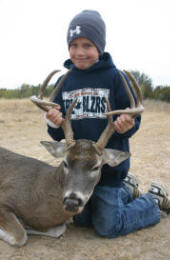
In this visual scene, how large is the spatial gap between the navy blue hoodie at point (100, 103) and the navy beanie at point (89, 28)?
0.91 ft

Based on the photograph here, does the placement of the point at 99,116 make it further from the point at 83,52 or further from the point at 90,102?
the point at 83,52

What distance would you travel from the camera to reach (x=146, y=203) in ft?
14.4

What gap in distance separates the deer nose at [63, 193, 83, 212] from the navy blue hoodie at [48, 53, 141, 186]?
1206mm

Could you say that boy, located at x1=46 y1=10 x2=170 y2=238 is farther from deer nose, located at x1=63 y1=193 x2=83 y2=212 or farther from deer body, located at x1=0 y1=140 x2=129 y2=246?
deer nose, located at x1=63 y1=193 x2=83 y2=212

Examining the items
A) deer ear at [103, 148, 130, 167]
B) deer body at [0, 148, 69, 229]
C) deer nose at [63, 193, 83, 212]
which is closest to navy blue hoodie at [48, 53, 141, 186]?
deer ear at [103, 148, 130, 167]

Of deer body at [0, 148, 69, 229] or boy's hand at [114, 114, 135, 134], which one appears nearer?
boy's hand at [114, 114, 135, 134]

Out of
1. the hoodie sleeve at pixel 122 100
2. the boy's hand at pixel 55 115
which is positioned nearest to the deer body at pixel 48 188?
the boy's hand at pixel 55 115

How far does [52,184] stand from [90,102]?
4.04 ft

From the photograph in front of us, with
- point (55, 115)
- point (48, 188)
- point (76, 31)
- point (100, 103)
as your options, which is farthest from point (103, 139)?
point (76, 31)

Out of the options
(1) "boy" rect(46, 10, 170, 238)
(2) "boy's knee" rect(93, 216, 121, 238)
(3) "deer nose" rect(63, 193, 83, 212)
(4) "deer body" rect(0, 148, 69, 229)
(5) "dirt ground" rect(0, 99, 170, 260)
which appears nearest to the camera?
(3) "deer nose" rect(63, 193, 83, 212)

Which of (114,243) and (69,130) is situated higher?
(69,130)

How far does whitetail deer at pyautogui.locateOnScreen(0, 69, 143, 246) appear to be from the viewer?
11.1 ft

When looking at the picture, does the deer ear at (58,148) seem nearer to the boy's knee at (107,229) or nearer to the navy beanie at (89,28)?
the boy's knee at (107,229)

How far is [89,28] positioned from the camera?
13.5ft
